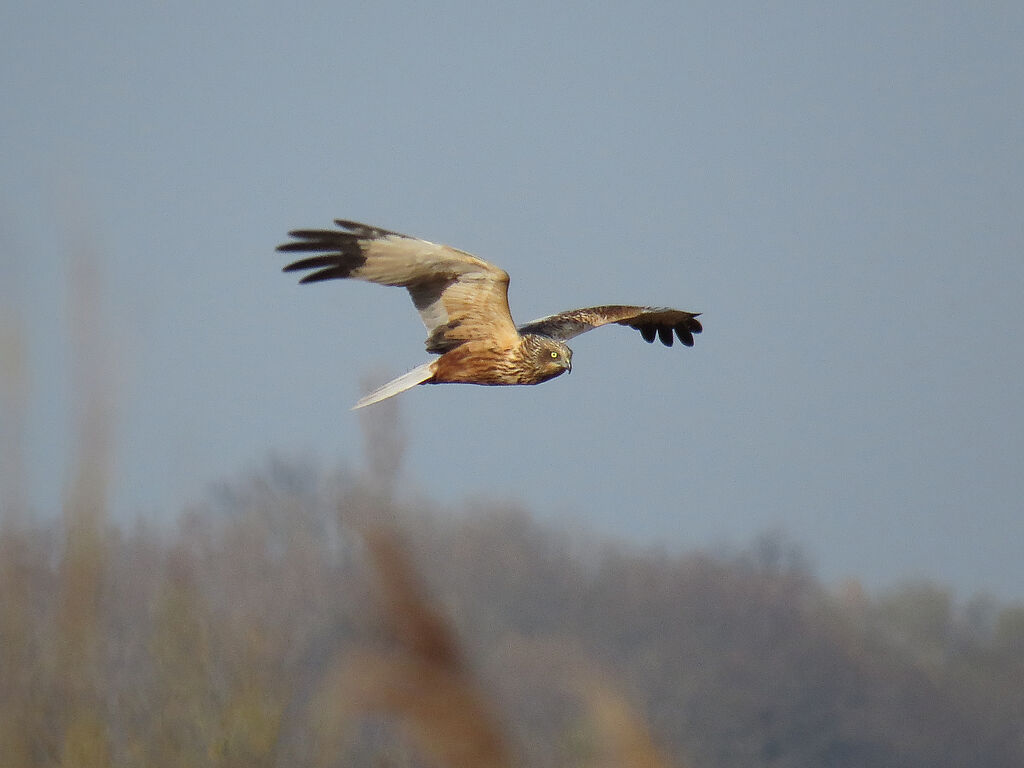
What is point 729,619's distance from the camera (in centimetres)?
2781

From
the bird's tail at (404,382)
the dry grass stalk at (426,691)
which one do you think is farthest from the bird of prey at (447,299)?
the dry grass stalk at (426,691)

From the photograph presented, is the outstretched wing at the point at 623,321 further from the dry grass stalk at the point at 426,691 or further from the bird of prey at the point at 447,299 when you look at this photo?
the dry grass stalk at the point at 426,691

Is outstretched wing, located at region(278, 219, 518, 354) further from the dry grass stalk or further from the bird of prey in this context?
the dry grass stalk

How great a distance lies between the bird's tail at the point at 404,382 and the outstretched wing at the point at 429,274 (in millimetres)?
152

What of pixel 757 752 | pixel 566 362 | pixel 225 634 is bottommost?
pixel 757 752

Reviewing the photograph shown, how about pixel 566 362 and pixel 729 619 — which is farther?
pixel 729 619

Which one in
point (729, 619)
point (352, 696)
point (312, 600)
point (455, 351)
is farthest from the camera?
point (729, 619)

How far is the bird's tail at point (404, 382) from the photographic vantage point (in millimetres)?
5660

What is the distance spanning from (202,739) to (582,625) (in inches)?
721

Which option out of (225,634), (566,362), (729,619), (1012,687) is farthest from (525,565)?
(566,362)

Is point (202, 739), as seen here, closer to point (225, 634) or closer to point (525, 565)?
point (225, 634)

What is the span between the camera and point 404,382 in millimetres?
5836

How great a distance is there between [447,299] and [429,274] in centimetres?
16

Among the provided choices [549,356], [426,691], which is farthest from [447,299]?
[426,691]
